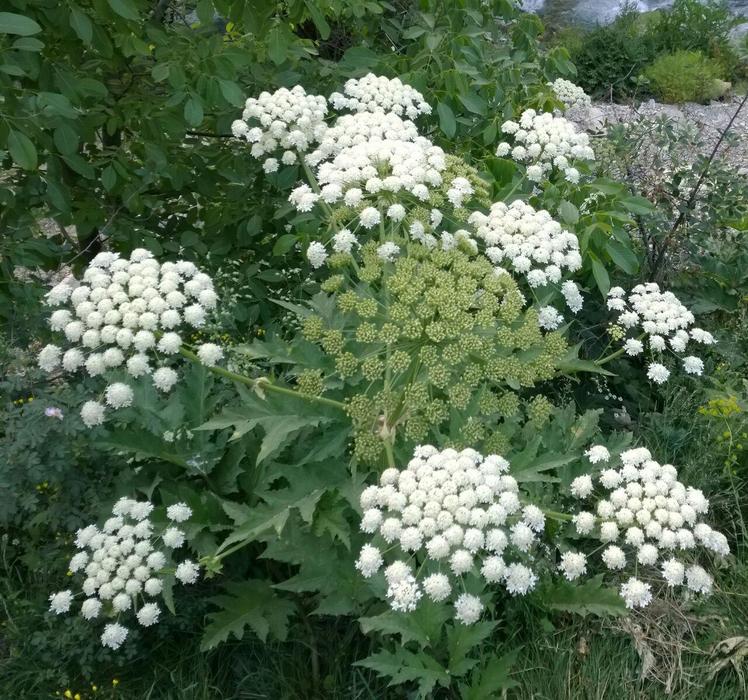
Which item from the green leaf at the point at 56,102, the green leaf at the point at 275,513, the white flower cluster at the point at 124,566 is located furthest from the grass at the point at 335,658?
the green leaf at the point at 56,102

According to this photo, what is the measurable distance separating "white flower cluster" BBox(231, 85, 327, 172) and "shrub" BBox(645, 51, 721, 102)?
1081 centimetres

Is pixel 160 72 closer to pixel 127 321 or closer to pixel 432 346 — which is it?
pixel 127 321

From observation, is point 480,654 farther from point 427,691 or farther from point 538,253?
point 538,253

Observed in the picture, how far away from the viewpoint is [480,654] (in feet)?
10.7

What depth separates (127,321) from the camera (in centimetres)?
284

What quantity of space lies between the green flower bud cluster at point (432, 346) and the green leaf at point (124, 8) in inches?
52.2

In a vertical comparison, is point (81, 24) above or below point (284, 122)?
above

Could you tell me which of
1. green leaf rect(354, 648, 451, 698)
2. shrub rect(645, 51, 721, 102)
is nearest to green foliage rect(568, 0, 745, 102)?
shrub rect(645, 51, 721, 102)

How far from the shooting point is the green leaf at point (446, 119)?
444 cm

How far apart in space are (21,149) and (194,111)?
783mm

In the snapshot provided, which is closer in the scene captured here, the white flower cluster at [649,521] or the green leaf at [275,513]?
the white flower cluster at [649,521]

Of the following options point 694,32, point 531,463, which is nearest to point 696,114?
point 694,32

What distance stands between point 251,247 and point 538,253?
213 cm

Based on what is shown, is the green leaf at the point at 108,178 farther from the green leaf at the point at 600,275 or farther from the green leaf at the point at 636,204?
the green leaf at the point at 636,204
